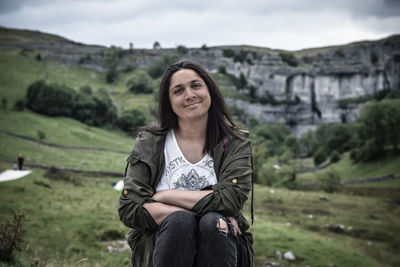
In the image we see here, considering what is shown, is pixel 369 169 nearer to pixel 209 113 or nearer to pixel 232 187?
pixel 209 113

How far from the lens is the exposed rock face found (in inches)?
5153

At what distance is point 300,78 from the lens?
137750 mm

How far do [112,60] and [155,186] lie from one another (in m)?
129

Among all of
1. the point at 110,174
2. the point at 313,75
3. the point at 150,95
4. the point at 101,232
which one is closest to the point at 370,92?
the point at 313,75

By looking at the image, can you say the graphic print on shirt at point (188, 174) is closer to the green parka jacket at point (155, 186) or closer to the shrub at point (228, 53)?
the green parka jacket at point (155, 186)

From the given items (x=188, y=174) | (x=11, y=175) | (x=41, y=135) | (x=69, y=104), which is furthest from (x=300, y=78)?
(x=188, y=174)

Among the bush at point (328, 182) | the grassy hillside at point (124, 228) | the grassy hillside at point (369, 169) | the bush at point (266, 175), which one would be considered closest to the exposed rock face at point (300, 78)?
the grassy hillside at point (369, 169)

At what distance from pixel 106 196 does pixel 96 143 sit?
32.7 m

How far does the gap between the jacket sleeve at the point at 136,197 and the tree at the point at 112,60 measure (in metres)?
122

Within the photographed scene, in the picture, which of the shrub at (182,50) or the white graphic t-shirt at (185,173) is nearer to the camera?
the white graphic t-shirt at (185,173)

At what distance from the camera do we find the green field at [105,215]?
390 inches

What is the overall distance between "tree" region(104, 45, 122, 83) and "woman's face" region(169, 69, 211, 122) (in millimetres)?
122236

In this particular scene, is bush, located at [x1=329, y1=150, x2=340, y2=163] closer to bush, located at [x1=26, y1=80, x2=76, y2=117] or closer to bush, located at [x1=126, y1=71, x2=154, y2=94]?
bush, located at [x1=26, y1=80, x2=76, y2=117]

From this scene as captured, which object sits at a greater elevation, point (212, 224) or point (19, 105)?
point (212, 224)
